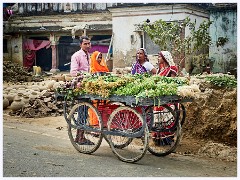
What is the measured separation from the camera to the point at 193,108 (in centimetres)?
795

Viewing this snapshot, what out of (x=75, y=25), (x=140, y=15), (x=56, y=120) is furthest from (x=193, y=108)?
(x=75, y=25)

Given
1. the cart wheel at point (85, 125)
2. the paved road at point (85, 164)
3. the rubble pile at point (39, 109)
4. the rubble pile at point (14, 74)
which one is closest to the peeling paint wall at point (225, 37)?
the rubble pile at point (39, 109)

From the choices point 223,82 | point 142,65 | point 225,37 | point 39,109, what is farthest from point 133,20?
point 142,65

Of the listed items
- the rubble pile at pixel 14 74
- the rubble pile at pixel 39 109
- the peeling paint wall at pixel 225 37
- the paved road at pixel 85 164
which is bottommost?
the paved road at pixel 85 164

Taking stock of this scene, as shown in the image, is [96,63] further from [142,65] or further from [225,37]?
[225,37]

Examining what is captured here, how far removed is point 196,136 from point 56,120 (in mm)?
3844

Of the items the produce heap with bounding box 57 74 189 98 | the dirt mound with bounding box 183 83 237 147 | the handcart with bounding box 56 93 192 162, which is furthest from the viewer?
the dirt mound with bounding box 183 83 237 147

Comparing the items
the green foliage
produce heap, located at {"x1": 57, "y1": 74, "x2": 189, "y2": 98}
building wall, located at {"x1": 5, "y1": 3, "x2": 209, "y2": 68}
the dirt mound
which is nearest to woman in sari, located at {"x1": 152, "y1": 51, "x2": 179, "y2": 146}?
produce heap, located at {"x1": 57, "y1": 74, "x2": 189, "y2": 98}

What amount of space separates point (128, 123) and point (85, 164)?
2.88ft

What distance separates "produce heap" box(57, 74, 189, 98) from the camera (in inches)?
199

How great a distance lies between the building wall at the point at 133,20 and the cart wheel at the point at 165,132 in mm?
10999

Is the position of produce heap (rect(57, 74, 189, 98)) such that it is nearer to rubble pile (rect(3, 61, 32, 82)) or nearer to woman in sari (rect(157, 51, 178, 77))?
woman in sari (rect(157, 51, 178, 77))

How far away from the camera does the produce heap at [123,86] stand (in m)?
5.06

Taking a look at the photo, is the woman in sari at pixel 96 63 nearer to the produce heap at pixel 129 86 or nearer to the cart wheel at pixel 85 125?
the produce heap at pixel 129 86
